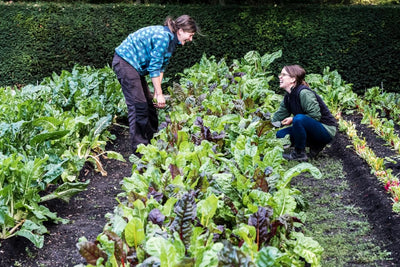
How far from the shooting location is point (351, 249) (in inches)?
150

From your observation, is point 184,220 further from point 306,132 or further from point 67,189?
point 306,132

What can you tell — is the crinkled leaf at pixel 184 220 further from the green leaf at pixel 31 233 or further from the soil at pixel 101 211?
the green leaf at pixel 31 233

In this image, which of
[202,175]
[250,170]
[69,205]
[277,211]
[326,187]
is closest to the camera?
[277,211]

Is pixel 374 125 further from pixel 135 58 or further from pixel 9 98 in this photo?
pixel 9 98

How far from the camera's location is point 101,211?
4508 mm

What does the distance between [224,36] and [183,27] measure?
248 inches

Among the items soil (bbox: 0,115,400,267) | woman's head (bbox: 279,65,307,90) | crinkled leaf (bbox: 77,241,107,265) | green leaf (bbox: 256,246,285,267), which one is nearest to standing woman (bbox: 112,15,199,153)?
soil (bbox: 0,115,400,267)

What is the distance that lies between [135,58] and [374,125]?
11.7 feet

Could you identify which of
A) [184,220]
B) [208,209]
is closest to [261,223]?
[208,209]

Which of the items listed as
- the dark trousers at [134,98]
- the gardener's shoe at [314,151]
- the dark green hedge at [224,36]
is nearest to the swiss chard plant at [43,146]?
the dark trousers at [134,98]

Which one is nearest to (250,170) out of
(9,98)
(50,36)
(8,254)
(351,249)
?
(351,249)

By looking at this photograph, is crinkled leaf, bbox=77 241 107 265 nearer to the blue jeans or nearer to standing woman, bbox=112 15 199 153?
standing woman, bbox=112 15 199 153

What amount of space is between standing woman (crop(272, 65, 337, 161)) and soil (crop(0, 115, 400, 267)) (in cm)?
45

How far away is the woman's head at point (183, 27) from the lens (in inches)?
217
